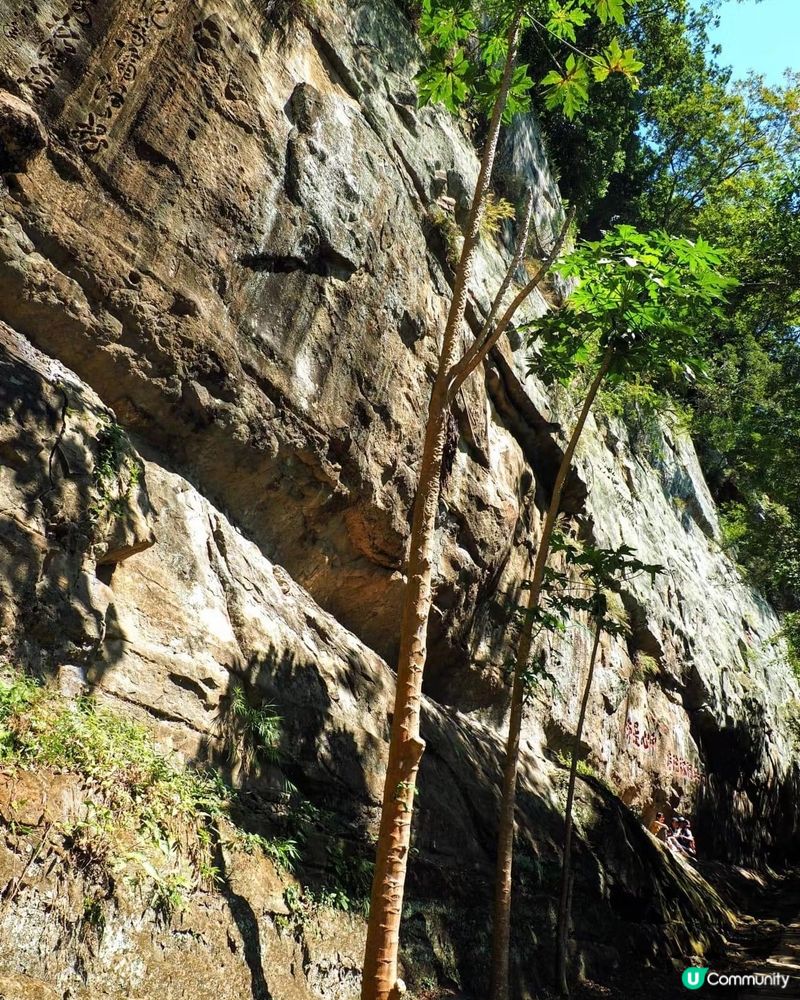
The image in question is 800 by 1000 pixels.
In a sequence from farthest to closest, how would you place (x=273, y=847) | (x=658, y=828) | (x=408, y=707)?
1. (x=658, y=828)
2. (x=273, y=847)
3. (x=408, y=707)

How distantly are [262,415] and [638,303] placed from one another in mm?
4097

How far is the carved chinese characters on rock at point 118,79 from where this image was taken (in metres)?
7.35

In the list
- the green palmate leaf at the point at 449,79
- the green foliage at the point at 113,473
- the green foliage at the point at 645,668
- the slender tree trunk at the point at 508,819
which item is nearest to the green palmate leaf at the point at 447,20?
the green palmate leaf at the point at 449,79

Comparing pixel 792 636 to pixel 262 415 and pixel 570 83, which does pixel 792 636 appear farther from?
pixel 570 83

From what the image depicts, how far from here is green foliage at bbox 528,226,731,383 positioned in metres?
7.91

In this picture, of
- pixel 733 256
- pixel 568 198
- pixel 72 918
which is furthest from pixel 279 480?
pixel 733 256

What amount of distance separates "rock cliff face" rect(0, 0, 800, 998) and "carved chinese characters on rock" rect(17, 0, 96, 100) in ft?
0.09

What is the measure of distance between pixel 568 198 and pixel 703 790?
14895 millimetres

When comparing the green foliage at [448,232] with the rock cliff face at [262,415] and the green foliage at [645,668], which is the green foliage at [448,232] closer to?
the rock cliff face at [262,415]

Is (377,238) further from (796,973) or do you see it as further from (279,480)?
(796,973)

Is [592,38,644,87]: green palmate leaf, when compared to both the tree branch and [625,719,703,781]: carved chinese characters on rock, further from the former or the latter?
[625,719,703,781]: carved chinese characters on rock

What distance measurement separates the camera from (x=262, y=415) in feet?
26.9

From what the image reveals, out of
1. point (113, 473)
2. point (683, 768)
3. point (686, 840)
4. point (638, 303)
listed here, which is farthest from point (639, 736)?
point (113, 473)

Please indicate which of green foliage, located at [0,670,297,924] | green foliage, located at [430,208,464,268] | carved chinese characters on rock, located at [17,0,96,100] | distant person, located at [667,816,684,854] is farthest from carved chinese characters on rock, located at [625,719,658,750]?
carved chinese characters on rock, located at [17,0,96,100]
